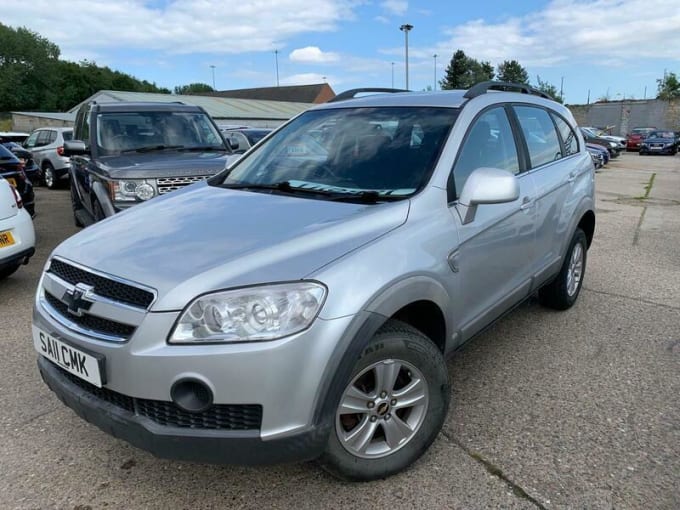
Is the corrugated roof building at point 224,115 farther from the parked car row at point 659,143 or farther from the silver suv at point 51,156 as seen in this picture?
the parked car row at point 659,143

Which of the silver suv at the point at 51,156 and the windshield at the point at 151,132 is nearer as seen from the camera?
the windshield at the point at 151,132

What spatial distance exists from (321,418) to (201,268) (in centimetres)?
71

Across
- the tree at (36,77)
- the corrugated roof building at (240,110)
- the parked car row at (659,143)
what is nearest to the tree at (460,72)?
the corrugated roof building at (240,110)

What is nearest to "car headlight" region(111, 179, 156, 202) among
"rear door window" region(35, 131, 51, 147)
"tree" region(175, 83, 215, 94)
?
"rear door window" region(35, 131, 51, 147)

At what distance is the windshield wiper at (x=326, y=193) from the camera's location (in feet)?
8.52

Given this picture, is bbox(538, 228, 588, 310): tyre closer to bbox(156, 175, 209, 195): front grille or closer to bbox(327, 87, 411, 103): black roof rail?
bbox(327, 87, 411, 103): black roof rail

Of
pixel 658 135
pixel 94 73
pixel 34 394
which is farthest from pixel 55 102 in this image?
pixel 34 394

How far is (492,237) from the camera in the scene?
2.93 m

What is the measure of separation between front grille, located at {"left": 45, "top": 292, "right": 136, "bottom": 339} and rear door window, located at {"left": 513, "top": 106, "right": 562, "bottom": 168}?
2.77 m

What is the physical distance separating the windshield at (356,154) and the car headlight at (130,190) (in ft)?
7.25

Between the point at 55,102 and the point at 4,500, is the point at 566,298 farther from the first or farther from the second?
the point at 55,102

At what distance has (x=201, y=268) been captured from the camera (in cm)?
202

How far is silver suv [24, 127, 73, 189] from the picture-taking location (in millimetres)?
13697

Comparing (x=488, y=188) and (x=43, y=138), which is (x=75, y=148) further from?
(x=43, y=138)
